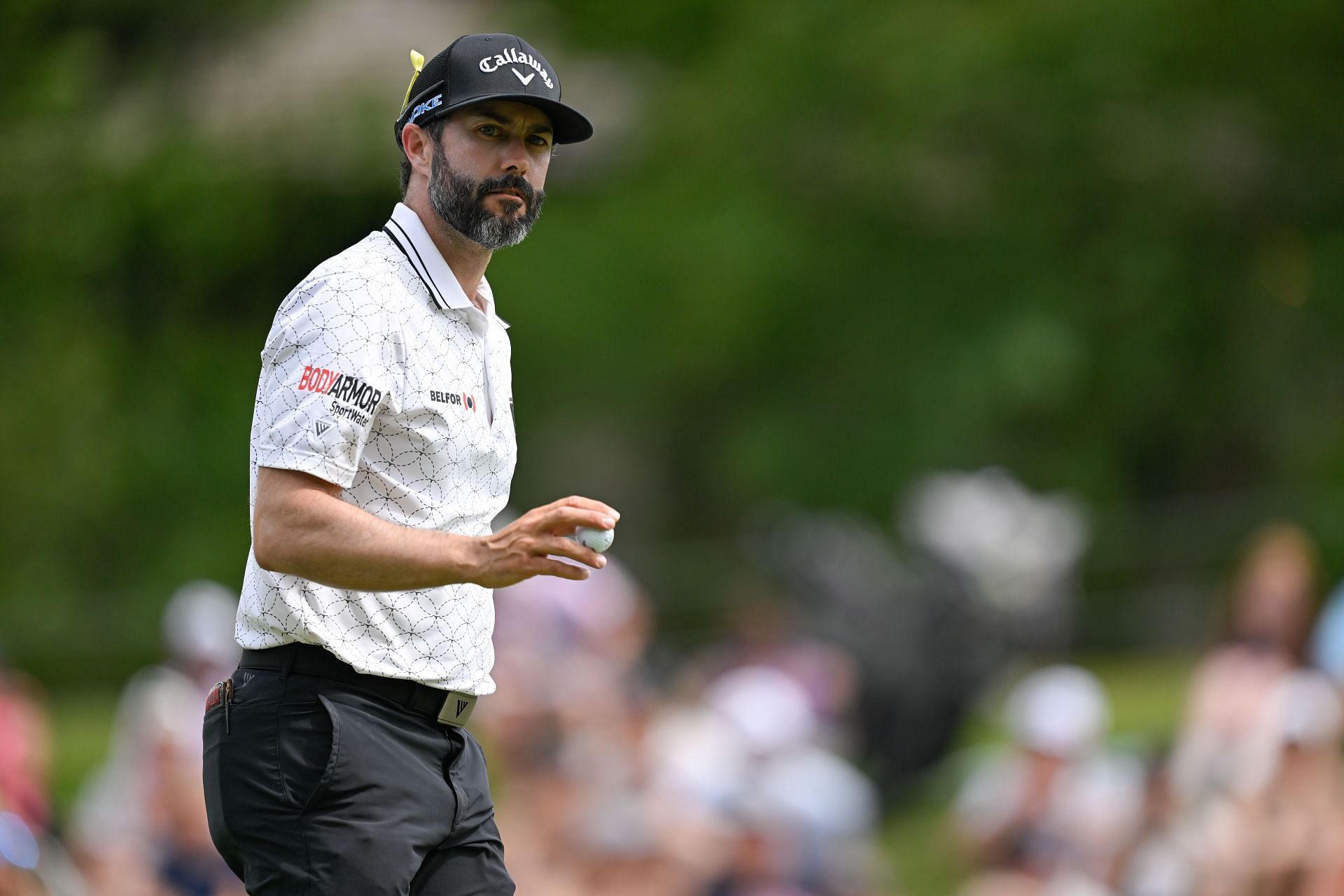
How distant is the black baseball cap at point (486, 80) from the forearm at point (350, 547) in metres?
0.84

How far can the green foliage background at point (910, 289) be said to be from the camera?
16.9 meters

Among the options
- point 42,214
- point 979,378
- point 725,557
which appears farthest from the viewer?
point 979,378

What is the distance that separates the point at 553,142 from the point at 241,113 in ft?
18.0

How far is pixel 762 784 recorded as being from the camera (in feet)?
28.0

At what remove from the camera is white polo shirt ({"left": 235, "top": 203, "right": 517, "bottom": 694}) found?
3342mm

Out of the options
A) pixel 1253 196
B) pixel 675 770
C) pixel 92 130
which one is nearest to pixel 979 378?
pixel 1253 196

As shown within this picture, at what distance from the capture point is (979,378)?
765 inches

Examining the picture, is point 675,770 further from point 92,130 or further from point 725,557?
point 725,557

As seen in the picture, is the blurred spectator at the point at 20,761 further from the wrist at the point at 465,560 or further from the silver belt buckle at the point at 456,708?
the wrist at the point at 465,560

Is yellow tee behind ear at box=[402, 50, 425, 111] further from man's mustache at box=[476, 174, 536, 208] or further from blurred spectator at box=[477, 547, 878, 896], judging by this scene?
blurred spectator at box=[477, 547, 878, 896]

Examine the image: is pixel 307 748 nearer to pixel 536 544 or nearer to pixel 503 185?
pixel 536 544

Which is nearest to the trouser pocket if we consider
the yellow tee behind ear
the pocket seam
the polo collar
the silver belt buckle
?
the pocket seam

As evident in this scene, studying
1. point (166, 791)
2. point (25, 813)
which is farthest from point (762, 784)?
point (25, 813)

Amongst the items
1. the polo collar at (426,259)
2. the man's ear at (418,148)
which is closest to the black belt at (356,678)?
the polo collar at (426,259)
